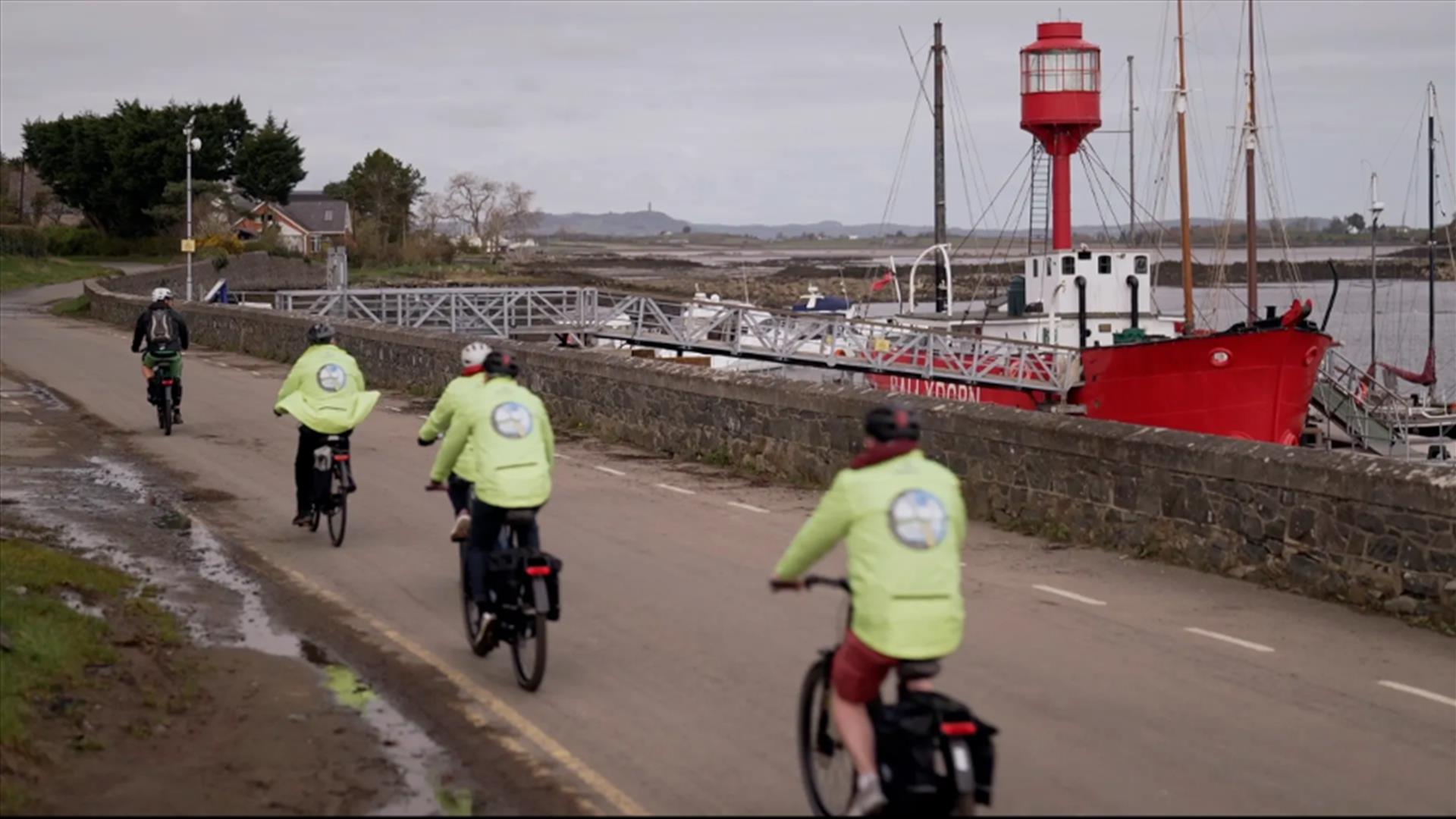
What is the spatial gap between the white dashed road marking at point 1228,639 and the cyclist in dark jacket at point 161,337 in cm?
1508

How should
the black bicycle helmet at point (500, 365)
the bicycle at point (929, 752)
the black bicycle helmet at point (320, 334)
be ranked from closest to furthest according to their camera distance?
the bicycle at point (929, 752)
the black bicycle helmet at point (500, 365)
the black bicycle helmet at point (320, 334)

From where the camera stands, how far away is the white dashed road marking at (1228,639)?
11.0m

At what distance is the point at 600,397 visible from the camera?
22.8m

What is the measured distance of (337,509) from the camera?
14.6m

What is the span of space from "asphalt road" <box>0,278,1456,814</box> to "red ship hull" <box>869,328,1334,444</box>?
18.8 meters

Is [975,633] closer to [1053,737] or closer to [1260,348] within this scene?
[1053,737]

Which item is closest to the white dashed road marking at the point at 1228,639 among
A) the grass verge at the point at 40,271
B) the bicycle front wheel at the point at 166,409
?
the bicycle front wheel at the point at 166,409

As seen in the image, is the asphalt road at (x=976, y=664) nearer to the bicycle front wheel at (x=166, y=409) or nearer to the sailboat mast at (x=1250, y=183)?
the bicycle front wheel at (x=166, y=409)

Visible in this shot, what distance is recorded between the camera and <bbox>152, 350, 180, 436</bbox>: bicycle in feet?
74.9

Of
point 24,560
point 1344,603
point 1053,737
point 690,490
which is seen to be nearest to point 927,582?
point 1053,737

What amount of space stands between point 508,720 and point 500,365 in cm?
212

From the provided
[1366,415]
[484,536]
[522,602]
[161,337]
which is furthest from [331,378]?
[1366,415]

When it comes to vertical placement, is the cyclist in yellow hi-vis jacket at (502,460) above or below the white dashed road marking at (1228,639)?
above

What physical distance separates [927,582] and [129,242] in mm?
109136
